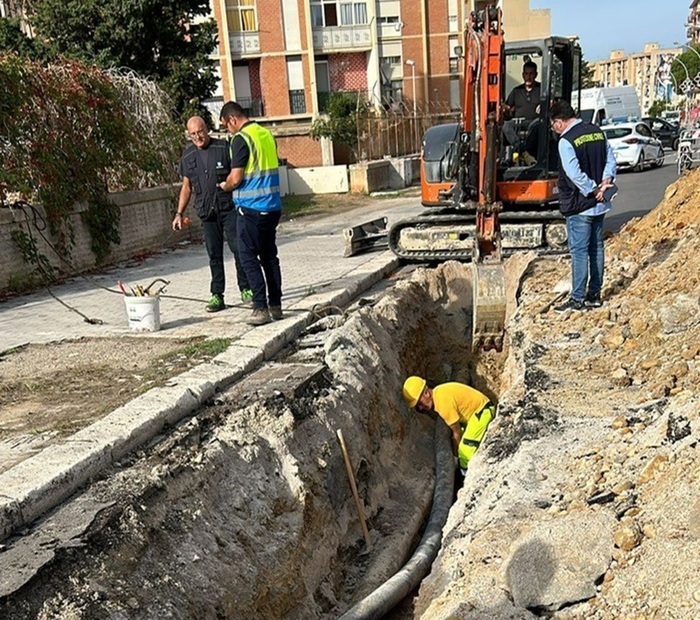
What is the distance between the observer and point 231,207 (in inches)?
277

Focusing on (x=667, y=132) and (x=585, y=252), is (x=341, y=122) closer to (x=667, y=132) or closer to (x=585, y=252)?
(x=667, y=132)

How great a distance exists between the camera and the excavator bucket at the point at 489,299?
274 inches

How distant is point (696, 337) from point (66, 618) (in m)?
4.43

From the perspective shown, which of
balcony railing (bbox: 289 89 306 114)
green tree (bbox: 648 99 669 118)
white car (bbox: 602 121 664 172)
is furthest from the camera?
green tree (bbox: 648 99 669 118)

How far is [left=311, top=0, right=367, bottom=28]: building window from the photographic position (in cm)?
3269

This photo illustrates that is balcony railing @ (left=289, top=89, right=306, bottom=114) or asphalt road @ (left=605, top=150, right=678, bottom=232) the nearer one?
asphalt road @ (left=605, top=150, right=678, bottom=232)

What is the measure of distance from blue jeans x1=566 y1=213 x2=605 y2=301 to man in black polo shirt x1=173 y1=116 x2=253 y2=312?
320cm

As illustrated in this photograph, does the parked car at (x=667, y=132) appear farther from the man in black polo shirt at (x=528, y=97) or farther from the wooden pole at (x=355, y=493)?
the wooden pole at (x=355, y=493)

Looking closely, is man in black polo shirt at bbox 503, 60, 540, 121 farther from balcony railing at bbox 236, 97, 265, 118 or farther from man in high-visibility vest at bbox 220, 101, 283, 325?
balcony railing at bbox 236, 97, 265, 118

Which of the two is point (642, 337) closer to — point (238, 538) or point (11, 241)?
point (238, 538)

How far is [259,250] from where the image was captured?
6.25 meters

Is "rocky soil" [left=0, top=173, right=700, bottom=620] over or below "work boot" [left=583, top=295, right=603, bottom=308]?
below

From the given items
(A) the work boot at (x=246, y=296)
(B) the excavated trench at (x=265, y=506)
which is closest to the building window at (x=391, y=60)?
(A) the work boot at (x=246, y=296)

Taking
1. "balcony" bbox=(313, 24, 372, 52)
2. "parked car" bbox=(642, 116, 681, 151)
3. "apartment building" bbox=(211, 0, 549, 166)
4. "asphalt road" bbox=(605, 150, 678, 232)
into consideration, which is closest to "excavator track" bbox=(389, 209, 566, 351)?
"asphalt road" bbox=(605, 150, 678, 232)
